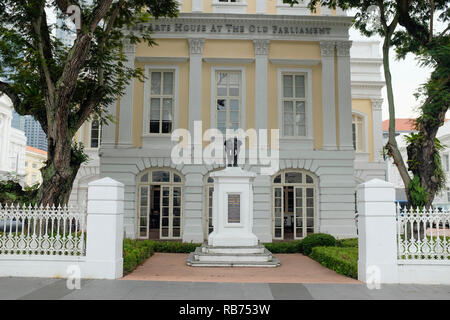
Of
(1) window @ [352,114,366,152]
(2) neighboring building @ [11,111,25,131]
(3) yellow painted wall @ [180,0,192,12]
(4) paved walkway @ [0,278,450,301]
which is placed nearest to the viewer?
(4) paved walkway @ [0,278,450,301]

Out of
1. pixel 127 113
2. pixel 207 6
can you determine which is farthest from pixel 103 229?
pixel 207 6

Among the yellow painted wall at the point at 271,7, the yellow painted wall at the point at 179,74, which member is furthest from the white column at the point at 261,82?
the yellow painted wall at the point at 179,74

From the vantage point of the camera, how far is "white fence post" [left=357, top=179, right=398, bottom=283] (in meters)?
8.06

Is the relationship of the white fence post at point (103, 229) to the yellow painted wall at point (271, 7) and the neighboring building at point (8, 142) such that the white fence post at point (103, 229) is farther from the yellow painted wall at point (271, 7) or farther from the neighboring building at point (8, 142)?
the neighboring building at point (8, 142)

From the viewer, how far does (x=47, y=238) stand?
8.34 metres

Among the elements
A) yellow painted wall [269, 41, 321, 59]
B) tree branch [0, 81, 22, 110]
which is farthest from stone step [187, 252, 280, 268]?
yellow painted wall [269, 41, 321, 59]

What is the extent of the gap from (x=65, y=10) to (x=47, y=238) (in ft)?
19.8

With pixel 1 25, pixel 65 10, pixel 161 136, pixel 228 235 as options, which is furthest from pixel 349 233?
pixel 1 25

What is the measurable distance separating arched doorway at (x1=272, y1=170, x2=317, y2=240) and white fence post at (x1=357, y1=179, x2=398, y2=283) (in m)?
8.80

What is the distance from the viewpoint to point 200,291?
7219 millimetres

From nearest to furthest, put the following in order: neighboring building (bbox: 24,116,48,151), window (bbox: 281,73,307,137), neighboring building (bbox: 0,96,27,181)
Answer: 1. window (bbox: 281,73,307,137)
2. neighboring building (bbox: 0,96,27,181)
3. neighboring building (bbox: 24,116,48,151)

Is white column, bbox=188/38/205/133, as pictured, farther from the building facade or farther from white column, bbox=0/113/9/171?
white column, bbox=0/113/9/171

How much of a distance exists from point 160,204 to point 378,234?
10.6 meters

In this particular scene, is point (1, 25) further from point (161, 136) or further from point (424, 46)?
point (424, 46)
